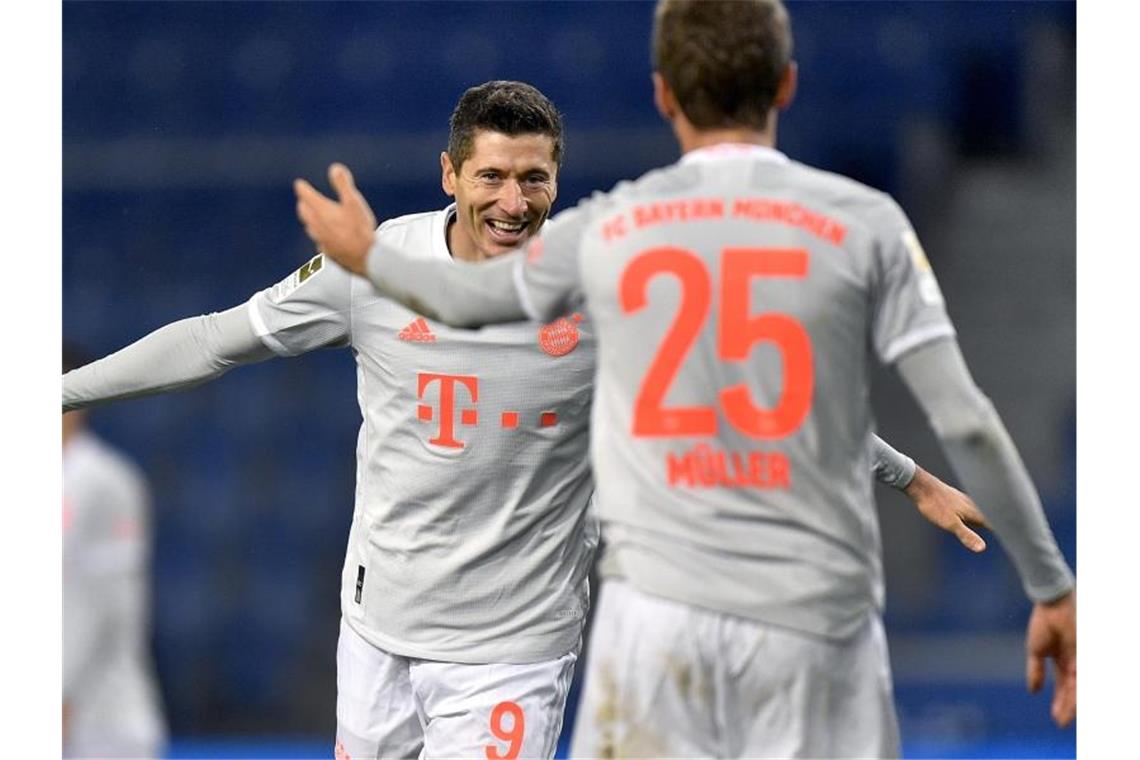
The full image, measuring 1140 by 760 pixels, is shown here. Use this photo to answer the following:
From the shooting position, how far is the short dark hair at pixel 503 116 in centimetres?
375

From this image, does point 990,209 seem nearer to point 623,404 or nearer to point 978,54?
point 978,54

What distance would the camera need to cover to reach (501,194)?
3678 mm

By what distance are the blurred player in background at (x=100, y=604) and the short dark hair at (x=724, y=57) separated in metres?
1.98

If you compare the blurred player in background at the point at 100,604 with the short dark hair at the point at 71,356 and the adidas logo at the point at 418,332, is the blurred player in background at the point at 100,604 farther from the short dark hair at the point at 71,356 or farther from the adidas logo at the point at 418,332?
the adidas logo at the point at 418,332

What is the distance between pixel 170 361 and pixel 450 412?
24.1 inches

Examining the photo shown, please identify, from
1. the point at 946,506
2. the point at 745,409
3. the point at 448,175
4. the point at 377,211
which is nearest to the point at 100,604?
the point at 448,175

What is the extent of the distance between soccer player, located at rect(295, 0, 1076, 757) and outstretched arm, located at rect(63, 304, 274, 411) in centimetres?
122

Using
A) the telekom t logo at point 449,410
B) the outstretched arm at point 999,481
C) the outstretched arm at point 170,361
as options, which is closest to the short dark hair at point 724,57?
the outstretched arm at point 999,481

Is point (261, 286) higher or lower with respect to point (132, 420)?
higher

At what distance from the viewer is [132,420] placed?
30.1 feet

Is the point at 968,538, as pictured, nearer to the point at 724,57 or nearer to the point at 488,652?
the point at 488,652
